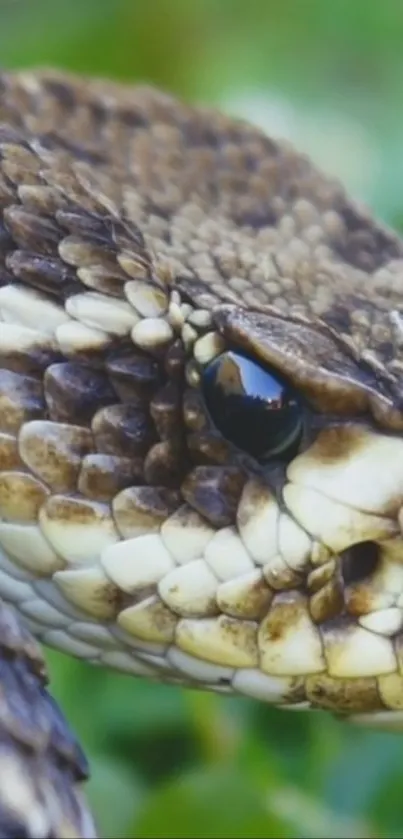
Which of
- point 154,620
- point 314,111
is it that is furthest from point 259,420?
point 314,111

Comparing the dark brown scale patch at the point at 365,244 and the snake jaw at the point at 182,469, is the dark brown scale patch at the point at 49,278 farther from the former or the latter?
the dark brown scale patch at the point at 365,244

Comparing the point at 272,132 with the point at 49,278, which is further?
the point at 272,132

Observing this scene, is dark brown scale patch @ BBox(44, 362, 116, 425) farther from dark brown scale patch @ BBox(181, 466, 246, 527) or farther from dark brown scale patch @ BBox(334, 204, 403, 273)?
dark brown scale patch @ BBox(334, 204, 403, 273)

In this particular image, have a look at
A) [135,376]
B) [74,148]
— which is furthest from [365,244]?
[135,376]

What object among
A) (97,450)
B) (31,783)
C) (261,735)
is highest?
(97,450)

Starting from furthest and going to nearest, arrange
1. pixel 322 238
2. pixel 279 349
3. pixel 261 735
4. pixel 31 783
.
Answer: pixel 261 735 → pixel 322 238 → pixel 279 349 → pixel 31 783

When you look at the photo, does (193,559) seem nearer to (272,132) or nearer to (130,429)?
(130,429)

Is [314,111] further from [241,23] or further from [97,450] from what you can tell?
[97,450]
